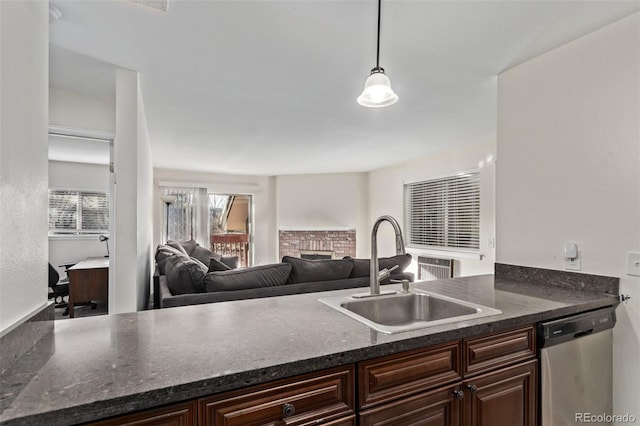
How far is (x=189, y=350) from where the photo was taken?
3.25ft

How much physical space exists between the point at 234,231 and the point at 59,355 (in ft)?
21.8

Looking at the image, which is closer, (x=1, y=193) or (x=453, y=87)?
(x=1, y=193)

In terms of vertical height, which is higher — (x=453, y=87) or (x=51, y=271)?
(x=453, y=87)

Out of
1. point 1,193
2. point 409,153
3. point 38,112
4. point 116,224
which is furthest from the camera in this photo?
point 409,153

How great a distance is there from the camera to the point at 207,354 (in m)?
0.96

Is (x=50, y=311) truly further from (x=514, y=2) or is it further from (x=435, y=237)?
(x=435, y=237)

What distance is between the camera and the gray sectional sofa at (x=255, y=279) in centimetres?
245

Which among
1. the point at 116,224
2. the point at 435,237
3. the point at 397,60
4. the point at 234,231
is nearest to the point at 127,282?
the point at 116,224

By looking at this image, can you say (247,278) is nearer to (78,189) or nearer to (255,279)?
(255,279)

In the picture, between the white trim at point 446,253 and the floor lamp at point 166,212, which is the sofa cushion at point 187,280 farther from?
the floor lamp at point 166,212

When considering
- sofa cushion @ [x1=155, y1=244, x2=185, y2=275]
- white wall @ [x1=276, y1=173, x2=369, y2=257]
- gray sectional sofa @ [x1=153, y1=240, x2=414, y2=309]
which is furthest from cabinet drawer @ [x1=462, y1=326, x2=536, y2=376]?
white wall @ [x1=276, y1=173, x2=369, y2=257]

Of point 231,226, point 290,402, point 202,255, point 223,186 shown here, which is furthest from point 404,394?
point 231,226

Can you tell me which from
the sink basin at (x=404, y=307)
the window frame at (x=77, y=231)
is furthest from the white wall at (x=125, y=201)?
the window frame at (x=77, y=231)

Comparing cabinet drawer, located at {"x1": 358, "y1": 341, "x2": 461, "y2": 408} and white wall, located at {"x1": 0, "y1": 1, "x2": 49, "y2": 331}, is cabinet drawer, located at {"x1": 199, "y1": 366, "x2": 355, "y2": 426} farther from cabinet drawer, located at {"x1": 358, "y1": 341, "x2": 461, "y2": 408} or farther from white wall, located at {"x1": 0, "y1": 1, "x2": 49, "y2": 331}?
white wall, located at {"x1": 0, "y1": 1, "x2": 49, "y2": 331}
